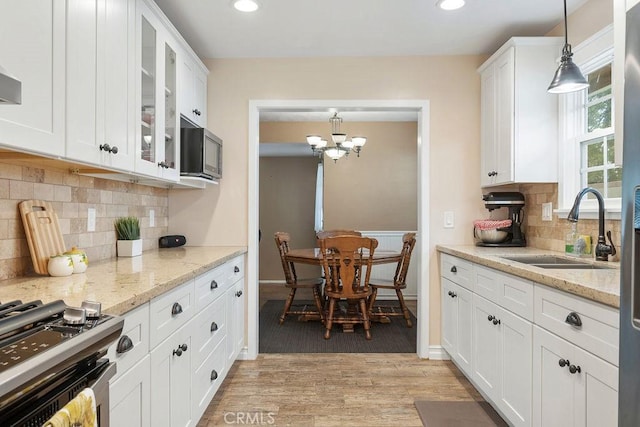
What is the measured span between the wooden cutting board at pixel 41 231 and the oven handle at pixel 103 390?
93 cm

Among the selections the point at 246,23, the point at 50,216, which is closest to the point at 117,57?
the point at 50,216

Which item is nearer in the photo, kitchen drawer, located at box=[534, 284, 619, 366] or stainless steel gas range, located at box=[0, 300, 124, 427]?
stainless steel gas range, located at box=[0, 300, 124, 427]

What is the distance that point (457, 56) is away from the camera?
3160 millimetres

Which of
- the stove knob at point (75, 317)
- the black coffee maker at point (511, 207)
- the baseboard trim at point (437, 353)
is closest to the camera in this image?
the stove knob at point (75, 317)

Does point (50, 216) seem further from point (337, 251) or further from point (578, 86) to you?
point (578, 86)

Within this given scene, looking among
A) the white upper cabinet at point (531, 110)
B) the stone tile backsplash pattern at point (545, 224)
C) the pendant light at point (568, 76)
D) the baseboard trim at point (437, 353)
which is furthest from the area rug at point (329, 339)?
the pendant light at point (568, 76)

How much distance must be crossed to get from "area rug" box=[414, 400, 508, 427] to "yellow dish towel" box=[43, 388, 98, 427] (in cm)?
190

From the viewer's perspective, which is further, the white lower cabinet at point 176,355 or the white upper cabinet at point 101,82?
the white upper cabinet at point 101,82

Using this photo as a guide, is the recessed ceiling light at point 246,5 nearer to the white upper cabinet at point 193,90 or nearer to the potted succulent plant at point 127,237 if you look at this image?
the white upper cabinet at point 193,90

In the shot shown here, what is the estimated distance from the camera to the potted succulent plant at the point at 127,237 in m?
2.32

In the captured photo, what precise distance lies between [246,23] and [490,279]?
224 cm

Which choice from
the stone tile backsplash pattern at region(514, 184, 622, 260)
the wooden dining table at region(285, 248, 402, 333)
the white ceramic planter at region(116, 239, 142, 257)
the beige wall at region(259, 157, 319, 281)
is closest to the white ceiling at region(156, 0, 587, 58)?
the stone tile backsplash pattern at region(514, 184, 622, 260)

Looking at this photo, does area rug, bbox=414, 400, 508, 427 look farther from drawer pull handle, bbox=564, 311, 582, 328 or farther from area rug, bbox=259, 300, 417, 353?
drawer pull handle, bbox=564, 311, 582, 328

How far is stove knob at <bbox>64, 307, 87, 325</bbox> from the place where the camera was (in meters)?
0.87
